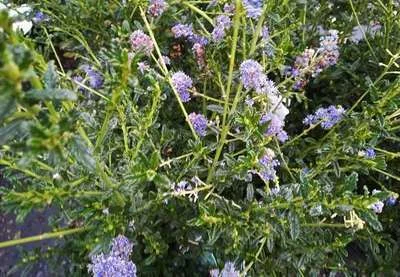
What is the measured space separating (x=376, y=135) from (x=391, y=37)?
44cm

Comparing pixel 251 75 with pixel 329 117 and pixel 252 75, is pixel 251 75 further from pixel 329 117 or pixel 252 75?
pixel 329 117

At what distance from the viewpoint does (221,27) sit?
1.26 meters

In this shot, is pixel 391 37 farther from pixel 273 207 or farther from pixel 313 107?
pixel 273 207

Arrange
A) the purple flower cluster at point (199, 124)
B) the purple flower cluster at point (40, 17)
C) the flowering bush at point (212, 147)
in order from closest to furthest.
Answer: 1. the flowering bush at point (212, 147)
2. the purple flower cluster at point (199, 124)
3. the purple flower cluster at point (40, 17)

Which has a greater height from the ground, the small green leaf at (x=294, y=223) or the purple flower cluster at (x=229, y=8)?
the purple flower cluster at (x=229, y=8)

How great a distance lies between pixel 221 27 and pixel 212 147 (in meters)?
0.28

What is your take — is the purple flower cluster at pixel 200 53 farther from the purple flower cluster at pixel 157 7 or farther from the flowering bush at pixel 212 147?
the purple flower cluster at pixel 157 7

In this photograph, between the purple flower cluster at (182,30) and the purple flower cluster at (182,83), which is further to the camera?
the purple flower cluster at (182,30)

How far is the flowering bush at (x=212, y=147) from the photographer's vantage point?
1.01 m

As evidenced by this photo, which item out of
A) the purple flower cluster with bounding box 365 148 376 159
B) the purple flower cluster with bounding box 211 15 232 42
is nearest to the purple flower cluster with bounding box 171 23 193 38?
the purple flower cluster with bounding box 211 15 232 42

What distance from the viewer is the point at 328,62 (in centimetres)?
135

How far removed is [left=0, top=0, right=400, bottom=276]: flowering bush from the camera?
3.30 ft

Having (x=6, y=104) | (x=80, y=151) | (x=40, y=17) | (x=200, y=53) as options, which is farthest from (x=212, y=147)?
(x=40, y=17)

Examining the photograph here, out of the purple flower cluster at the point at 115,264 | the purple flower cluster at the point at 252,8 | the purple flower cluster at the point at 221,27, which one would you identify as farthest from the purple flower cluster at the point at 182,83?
the purple flower cluster at the point at 115,264
